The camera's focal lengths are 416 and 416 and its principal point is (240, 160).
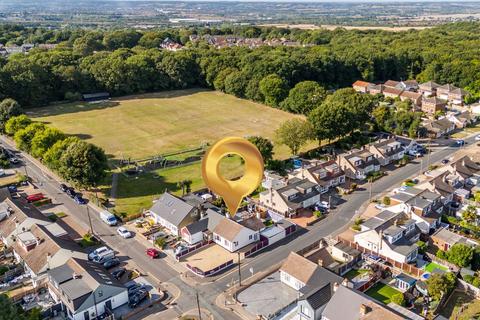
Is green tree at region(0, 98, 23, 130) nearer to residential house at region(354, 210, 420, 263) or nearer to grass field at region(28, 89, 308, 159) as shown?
grass field at region(28, 89, 308, 159)

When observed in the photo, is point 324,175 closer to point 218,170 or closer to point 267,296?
point 267,296

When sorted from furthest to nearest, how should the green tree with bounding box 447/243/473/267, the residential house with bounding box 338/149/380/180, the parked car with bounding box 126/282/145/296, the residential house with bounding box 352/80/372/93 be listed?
the residential house with bounding box 352/80/372/93
the residential house with bounding box 338/149/380/180
the green tree with bounding box 447/243/473/267
the parked car with bounding box 126/282/145/296

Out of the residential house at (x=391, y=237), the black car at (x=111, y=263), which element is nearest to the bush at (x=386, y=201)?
the residential house at (x=391, y=237)

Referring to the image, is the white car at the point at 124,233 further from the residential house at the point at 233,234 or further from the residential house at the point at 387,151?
the residential house at the point at 387,151

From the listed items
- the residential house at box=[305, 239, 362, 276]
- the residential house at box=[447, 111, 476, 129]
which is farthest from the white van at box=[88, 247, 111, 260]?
→ the residential house at box=[447, 111, 476, 129]

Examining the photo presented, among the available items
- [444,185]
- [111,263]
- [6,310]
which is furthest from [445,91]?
[6,310]

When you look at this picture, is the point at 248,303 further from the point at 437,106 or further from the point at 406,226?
the point at 437,106

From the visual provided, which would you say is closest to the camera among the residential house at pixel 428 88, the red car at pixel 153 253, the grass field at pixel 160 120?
the red car at pixel 153 253
